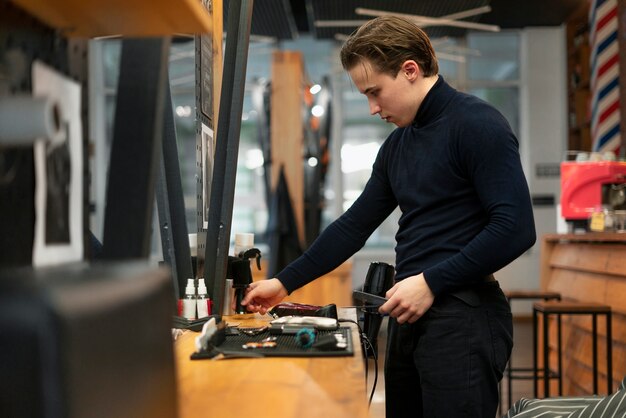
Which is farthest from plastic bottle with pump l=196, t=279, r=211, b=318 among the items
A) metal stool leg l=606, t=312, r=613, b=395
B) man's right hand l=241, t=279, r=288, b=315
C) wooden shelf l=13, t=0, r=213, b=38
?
metal stool leg l=606, t=312, r=613, b=395

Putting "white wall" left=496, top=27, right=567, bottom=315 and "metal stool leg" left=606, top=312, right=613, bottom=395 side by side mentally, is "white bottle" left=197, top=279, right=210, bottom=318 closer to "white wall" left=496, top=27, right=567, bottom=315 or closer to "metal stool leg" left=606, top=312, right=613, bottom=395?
"metal stool leg" left=606, top=312, right=613, bottom=395

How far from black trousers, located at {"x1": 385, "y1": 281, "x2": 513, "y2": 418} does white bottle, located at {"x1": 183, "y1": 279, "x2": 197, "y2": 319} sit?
0.55 meters

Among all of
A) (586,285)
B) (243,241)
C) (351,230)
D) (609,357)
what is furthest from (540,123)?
(351,230)

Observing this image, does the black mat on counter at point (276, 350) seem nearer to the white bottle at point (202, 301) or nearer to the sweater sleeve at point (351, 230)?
the white bottle at point (202, 301)

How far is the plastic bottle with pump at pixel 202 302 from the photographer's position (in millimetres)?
1969

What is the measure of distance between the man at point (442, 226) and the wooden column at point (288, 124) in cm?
448

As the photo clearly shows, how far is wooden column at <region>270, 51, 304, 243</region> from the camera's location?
21.2ft

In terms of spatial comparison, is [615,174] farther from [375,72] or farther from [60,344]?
[60,344]

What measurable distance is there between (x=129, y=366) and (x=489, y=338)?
1.18 metres

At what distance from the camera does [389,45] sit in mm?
1834

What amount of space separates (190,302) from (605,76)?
7324 mm

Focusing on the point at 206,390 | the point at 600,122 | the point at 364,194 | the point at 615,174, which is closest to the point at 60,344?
the point at 206,390

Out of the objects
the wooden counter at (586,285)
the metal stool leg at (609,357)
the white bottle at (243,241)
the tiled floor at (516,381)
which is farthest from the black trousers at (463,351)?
the wooden counter at (586,285)

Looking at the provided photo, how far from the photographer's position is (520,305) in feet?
31.2
